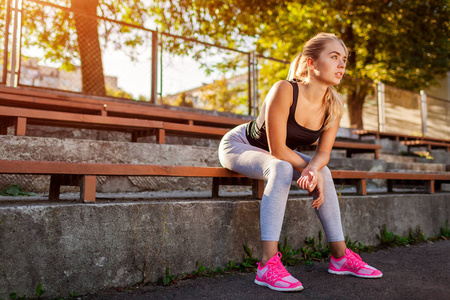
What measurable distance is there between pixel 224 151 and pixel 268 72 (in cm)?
759

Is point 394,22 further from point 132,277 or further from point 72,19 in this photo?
point 132,277

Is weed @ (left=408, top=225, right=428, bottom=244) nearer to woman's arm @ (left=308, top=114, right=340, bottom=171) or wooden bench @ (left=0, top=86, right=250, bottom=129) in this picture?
woman's arm @ (left=308, top=114, right=340, bottom=171)

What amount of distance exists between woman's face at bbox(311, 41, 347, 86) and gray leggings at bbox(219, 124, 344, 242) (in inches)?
22.0

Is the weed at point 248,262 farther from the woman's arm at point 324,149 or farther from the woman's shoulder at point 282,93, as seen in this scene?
the woman's shoulder at point 282,93

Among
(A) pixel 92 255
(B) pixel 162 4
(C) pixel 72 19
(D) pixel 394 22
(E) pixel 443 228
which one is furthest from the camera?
(D) pixel 394 22

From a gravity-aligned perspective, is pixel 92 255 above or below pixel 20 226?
below

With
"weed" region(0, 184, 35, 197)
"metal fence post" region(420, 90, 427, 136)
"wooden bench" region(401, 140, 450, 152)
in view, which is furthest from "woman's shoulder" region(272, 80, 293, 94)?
"metal fence post" region(420, 90, 427, 136)

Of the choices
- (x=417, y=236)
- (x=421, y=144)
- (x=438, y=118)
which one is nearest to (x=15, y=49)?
(x=417, y=236)

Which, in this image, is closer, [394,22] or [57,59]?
[57,59]

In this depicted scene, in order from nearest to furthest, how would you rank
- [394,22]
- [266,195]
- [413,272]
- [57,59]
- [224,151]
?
[266,195] < [413,272] < [224,151] < [57,59] < [394,22]

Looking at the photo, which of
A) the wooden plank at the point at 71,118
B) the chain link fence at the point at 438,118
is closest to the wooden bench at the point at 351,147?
the wooden plank at the point at 71,118

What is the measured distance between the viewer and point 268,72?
32.9ft

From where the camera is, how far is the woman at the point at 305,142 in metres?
2.26

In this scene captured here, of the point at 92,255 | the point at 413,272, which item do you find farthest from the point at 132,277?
the point at 413,272
